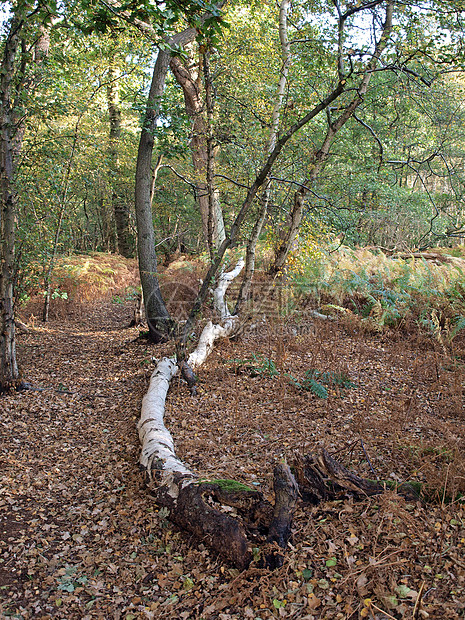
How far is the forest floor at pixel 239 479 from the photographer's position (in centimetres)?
225

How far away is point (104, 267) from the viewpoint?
12.3 m

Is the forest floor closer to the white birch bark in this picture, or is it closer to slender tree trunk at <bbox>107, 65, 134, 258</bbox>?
the white birch bark

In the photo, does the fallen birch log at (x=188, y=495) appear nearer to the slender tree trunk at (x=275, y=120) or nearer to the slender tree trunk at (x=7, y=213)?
the slender tree trunk at (x=7, y=213)

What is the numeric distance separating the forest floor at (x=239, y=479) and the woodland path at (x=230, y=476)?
0.01 meters

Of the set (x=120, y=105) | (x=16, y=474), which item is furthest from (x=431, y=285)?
(x=120, y=105)

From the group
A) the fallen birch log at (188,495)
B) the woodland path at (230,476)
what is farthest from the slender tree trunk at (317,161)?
the fallen birch log at (188,495)

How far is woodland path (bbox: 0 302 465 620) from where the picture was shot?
2.25 metres

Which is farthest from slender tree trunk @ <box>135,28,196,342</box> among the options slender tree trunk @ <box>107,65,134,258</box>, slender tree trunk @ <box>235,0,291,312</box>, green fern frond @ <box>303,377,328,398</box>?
slender tree trunk @ <box>107,65,134,258</box>

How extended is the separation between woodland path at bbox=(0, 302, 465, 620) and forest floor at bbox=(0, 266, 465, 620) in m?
0.01

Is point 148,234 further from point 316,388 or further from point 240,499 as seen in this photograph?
point 240,499

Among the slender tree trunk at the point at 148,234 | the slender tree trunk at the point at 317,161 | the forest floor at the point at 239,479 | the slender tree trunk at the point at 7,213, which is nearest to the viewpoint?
the forest floor at the point at 239,479

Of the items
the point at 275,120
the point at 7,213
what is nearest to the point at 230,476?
the point at 7,213

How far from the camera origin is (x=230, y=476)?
3.34 m

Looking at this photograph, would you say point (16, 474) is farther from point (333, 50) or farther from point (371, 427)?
point (333, 50)
